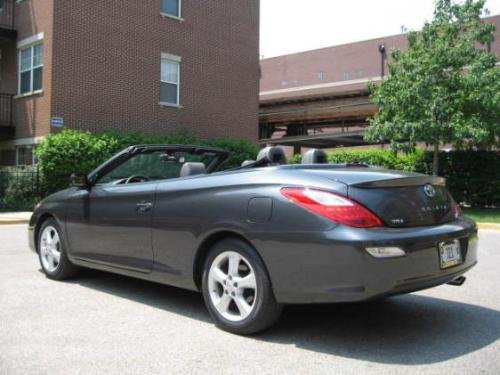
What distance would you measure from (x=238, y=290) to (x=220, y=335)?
36 centimetres

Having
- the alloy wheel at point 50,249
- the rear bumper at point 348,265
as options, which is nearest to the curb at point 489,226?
the rear bumper at point 348,265

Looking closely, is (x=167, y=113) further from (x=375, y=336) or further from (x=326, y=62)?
(x=326, y=62)

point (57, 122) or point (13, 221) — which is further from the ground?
point (57, 122)

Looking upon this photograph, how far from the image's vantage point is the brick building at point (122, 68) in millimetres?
18469

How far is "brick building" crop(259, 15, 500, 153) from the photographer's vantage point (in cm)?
3500

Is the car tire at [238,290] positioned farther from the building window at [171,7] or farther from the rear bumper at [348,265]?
the building window at [171,7]

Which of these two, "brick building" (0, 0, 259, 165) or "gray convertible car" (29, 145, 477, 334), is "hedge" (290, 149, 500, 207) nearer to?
"brick building" (0, 0, 259, 165)

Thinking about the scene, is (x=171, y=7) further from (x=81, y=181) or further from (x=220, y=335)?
(x=220, y=335)

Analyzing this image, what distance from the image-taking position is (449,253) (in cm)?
425

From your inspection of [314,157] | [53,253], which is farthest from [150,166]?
[314,157]

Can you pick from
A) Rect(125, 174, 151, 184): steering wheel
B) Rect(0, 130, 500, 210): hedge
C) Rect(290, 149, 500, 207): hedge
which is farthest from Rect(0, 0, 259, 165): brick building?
Rect(125, 174, 151, 184): steering wheel

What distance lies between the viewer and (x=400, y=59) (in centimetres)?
2067

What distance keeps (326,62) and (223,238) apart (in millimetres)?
52897

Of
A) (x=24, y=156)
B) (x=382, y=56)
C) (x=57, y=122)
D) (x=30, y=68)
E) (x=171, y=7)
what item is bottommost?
(x=24, y=156)
